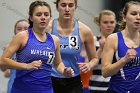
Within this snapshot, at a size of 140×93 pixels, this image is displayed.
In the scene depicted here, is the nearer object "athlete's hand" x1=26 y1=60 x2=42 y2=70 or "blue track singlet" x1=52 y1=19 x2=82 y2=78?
"athlete's hand" x1=26 y1=60 x2=42 y2=70

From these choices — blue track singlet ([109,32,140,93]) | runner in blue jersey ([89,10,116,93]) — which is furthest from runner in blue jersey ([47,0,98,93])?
runner in blue jersey ([89,10,116,93])

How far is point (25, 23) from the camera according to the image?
359 centimetres

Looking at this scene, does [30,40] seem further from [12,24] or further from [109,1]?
[109,1]

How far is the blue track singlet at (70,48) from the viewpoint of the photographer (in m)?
3.16

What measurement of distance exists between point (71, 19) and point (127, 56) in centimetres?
86

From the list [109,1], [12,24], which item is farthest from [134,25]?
[109,1]

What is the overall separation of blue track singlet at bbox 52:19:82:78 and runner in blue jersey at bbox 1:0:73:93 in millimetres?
305

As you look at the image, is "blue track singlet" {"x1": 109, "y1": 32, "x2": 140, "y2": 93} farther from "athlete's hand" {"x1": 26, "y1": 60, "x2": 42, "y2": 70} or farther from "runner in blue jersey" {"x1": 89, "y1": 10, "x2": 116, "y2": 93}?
"runner in blue jersey" {"x1": 89, "y1": 10, "x2": 116, "y2": 93}

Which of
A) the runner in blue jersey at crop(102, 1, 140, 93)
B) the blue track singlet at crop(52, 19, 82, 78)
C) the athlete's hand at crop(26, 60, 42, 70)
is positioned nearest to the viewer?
the athlete's hand at crop(26, 60, 42, 70)

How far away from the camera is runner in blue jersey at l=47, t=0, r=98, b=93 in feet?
10.4

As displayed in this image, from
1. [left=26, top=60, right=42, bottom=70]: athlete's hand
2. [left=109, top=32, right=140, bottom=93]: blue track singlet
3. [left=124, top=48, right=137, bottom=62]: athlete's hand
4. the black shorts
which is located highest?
[left=124, top=48, right=137, bottom=62]: athlete's hand

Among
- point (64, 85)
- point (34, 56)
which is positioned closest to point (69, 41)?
point (64, 85)

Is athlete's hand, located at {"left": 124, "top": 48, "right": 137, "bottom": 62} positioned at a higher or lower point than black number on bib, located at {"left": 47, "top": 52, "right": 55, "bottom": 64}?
higher

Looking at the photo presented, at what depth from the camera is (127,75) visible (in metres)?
2.73
